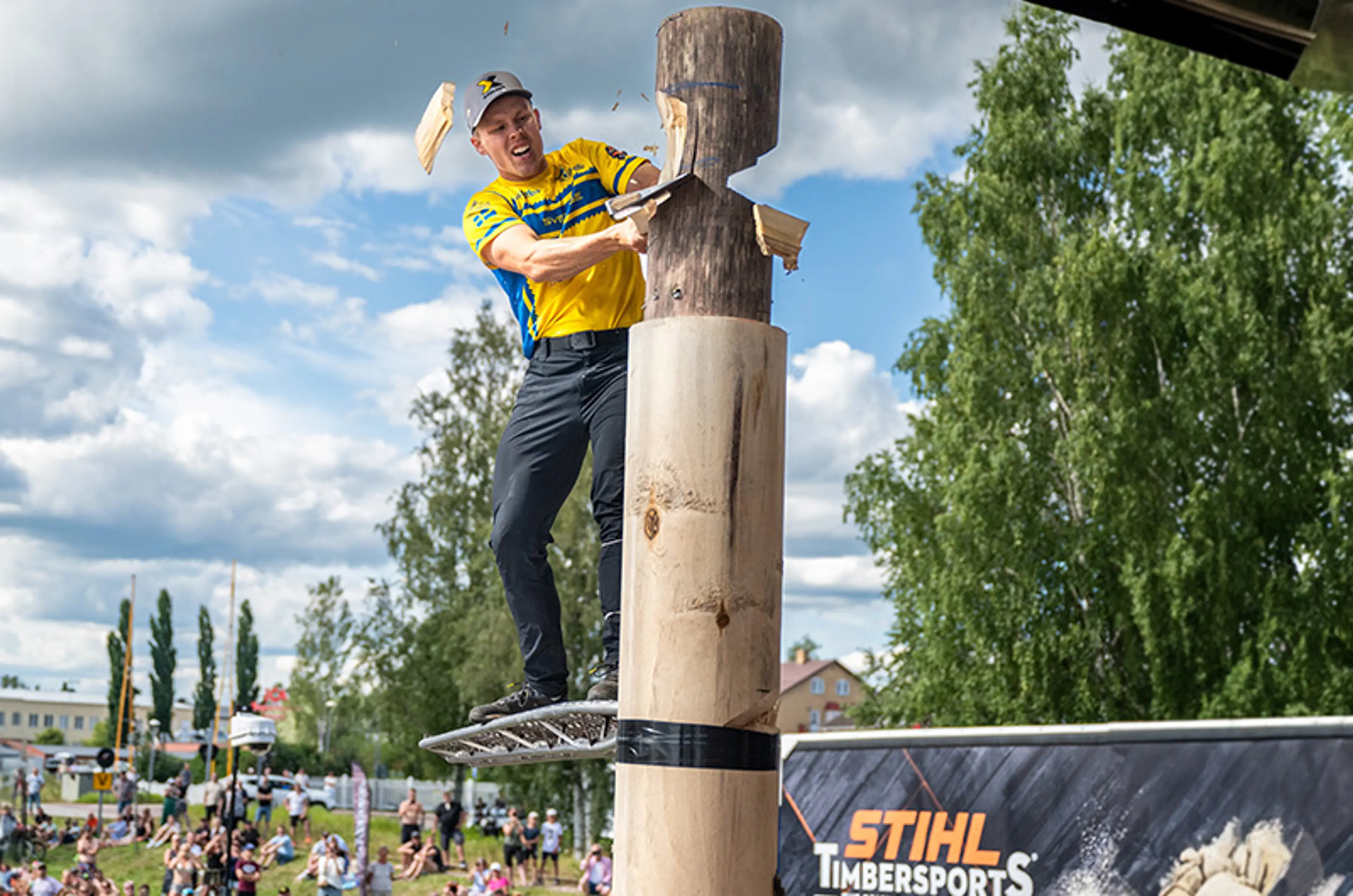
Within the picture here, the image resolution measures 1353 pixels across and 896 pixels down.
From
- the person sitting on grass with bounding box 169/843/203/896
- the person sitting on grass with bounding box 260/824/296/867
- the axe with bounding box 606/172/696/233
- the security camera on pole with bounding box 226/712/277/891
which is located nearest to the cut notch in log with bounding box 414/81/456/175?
the axe with bounding box 606/172/696/233

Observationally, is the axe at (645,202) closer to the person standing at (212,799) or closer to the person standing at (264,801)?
the person standing at (212,799)

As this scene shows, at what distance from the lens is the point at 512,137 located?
364 centimetres

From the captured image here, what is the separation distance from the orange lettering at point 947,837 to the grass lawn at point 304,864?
12.4m

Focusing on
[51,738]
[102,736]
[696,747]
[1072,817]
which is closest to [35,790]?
[1072,817]

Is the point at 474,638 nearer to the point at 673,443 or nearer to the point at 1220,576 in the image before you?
the point at 1220,576

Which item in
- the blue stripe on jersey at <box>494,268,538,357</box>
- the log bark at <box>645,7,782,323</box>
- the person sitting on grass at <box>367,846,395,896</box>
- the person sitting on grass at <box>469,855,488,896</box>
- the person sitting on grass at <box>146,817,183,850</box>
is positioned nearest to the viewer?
the log bark at <box>645,7,782,323</box>

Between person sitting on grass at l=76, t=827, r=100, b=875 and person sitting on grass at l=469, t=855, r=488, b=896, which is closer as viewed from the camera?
person sitting on grass at l=469, t=855, r=488, b=896

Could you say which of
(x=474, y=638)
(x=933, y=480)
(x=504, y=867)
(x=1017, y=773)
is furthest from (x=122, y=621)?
(x=1017, y=773)

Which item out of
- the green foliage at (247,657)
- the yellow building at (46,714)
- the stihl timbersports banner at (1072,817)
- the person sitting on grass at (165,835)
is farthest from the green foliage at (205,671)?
the stihl timbersports banner at (1072,817)

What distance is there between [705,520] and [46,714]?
111293 millimetres

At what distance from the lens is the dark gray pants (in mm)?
3609

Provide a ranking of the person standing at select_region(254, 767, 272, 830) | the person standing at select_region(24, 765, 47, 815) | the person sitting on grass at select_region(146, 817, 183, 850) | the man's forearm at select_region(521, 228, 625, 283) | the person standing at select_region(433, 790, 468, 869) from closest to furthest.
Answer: the man's forearm at select_region(521, 228, 625, 283) → the person standing at select_region(433, 790, 468, 869) → the person standing at select_region(254, 767, 272, 830) → the person sitting on grass at select_region(146, 817, 183, 850) → the person standing at select_region(24, 765, 47, 815)

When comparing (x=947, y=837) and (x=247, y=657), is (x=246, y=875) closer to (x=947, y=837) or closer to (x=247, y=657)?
(x=947, y=837)

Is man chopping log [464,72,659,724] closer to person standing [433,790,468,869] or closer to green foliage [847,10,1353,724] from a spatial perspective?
green foliage [847,10,1353,724]
